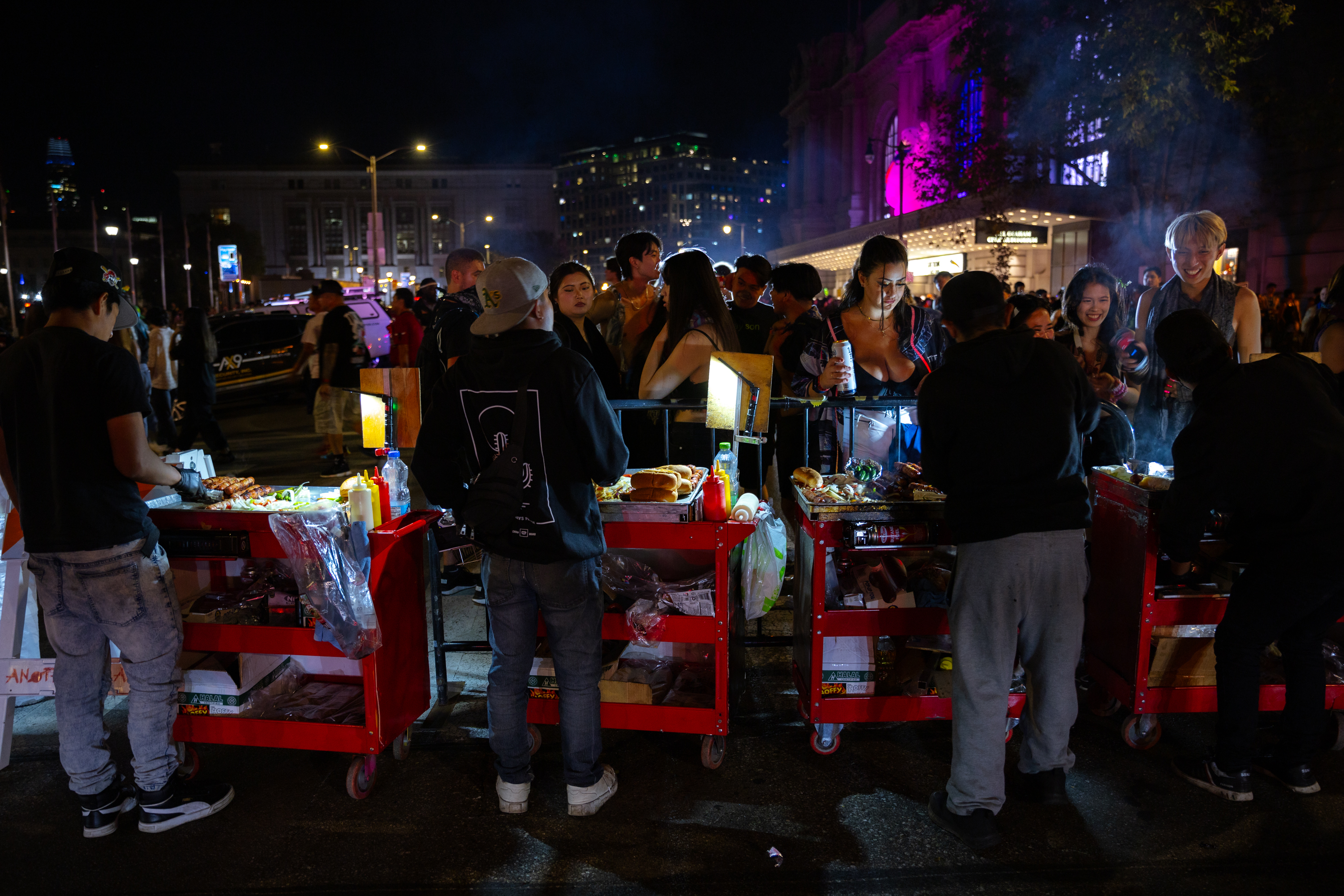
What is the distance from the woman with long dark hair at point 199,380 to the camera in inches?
425

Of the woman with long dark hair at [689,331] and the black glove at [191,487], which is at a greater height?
the woman with long dark hair at [689,331]

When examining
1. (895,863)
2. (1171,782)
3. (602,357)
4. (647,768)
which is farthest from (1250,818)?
(602,357)

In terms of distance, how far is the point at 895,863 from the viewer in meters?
3.10

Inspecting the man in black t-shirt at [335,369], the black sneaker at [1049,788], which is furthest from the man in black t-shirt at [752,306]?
the man in black t-shirt at [335,369]

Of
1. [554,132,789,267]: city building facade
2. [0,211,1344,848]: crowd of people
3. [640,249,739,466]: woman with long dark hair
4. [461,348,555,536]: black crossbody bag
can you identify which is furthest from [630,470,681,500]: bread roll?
[554,132,789,267]: city building facade

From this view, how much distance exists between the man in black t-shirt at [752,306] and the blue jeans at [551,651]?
2938mm

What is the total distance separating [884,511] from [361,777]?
250cm

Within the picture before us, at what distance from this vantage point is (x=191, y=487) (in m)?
3.54

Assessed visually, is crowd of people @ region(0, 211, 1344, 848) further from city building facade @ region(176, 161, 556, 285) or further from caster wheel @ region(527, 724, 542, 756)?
city building facade @ region(176, 161, 556, 285)

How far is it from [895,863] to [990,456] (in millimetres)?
1529

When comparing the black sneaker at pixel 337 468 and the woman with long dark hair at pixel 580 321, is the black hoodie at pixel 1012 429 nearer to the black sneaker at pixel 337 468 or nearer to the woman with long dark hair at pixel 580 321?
the woman with long dark hair at pixel 580 321

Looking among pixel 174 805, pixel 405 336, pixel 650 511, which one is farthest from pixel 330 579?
pixel 405 336

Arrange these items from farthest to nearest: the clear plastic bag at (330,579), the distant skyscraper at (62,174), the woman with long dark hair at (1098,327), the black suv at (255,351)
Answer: the distant skyscraper at (62,174)
the black suv at (255,351)
the woman with long dark hair at (1098,327)
the clear plastic bag at (330,579)

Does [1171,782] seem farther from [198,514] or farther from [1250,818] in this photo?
[198,514]
